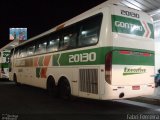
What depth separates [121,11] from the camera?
28.8 feet

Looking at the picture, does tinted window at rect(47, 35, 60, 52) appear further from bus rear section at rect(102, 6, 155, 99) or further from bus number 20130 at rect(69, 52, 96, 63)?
bus rear section at rect(102, 6, 155, 99)

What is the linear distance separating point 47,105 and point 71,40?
2666 millimetres

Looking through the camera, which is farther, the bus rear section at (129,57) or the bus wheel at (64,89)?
the bus wheel at (64,89)

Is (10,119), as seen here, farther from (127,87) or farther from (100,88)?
(127,87)

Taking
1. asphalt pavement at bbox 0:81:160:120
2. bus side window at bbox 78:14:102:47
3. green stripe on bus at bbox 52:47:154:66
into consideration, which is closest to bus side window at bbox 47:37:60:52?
green stripe on bus at bbox 52:47:154:66

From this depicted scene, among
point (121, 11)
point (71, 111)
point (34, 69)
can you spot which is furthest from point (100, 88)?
point (34, 69)

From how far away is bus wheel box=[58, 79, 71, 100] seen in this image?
422 inches

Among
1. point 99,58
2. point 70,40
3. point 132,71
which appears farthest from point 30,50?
point 132,71

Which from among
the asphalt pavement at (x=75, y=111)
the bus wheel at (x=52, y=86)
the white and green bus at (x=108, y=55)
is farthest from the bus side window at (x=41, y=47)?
the asphalt pavement at (x=75, y=111)

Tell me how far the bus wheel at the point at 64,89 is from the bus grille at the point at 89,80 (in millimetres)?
1253

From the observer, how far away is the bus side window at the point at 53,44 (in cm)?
1198

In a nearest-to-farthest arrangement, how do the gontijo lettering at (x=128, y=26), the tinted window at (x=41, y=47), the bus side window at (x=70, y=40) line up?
the gontijo lettering at (x=128, y=26)
the bus side window at (x=70, y=40)
the tinted window at (x=41, y=47)

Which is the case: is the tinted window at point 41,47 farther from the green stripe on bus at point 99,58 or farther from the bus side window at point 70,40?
the green stripe on bus at point 99,58

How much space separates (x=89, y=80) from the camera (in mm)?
9055
